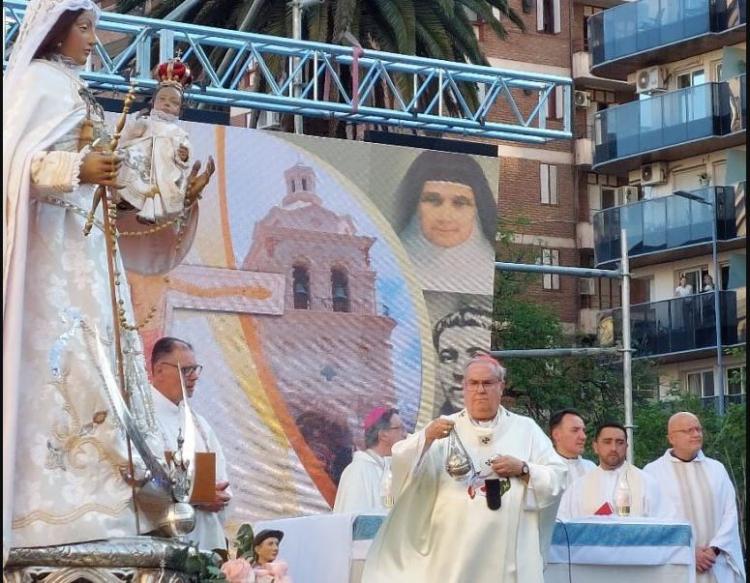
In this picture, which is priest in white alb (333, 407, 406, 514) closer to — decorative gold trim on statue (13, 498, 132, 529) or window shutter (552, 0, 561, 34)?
decorative gold trim on statue (13, 498, 132, 529)

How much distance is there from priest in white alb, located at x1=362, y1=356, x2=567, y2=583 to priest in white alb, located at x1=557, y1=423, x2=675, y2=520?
8.96 ft

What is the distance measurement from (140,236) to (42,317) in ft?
3.11

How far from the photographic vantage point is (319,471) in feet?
72.7

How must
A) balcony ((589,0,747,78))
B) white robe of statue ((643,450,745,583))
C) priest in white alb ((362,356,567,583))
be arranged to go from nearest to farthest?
priest in white alb ((362,356,567,583)) < white robe of statue ((643,450,745,583)) < balcony ((589,0,747,78))

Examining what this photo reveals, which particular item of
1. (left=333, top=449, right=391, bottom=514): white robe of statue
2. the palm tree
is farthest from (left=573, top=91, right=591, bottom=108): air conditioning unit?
(left=333, top=449, right=391, bottom=514): white robe of statue

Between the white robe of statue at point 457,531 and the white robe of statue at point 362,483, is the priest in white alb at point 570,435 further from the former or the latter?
the white robe of statue at point 457,531

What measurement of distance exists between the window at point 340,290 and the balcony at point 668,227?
2293 cm

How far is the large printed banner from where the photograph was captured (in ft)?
70.6

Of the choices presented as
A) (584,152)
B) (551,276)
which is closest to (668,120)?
(584,152)

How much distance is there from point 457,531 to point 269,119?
18.9 metres

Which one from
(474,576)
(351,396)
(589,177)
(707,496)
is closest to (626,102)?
(589,177)

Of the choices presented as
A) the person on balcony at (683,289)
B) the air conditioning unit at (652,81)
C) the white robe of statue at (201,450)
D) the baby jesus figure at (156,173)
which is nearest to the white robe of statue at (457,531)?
the white robe of statue at (201,450)

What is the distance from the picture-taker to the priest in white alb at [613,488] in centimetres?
1427

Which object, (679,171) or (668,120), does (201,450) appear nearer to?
(668,120)
